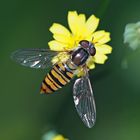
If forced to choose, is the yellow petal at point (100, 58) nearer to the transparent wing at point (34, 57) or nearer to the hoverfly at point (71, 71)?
the hoverfly at point (71, 71)

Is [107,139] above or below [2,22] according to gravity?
below

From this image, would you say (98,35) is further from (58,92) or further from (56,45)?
(58,92)

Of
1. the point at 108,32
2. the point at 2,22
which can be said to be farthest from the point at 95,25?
Answer: the point at 2,22

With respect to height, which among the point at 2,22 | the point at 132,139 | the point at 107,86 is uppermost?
the point at 2,22

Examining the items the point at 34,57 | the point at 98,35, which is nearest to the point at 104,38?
the point at 98,35

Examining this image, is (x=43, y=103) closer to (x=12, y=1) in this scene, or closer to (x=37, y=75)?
(x=37, y=75)

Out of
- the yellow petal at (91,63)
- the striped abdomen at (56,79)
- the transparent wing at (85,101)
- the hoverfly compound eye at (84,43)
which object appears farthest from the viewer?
the yellow petal at (91,63)

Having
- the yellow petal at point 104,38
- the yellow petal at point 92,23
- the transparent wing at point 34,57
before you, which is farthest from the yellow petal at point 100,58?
the transparent wing at point 34,57
